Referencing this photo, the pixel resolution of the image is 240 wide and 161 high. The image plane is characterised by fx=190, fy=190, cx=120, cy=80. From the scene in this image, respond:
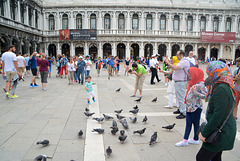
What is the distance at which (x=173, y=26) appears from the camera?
37.9 meters

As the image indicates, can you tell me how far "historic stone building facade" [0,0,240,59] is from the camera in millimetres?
36656

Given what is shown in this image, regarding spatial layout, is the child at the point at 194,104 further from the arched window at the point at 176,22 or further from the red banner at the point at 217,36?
the red banner at the point at 217,36

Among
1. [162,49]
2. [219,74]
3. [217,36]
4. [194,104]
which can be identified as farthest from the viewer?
[162,49]

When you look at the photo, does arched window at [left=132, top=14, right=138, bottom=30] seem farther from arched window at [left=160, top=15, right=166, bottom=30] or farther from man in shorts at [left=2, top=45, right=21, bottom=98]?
man in shorts at [left=2, top=45, right=21, bottom=98]

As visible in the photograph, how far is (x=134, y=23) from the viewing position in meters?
37.3

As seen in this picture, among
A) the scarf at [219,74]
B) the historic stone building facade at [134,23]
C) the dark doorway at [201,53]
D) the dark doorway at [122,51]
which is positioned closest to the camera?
the scarf at [219,74]

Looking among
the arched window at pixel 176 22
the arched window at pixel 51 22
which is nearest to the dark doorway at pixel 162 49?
the arched window at pixel 176 22

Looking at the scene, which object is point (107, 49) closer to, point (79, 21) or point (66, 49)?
point (79, 21)

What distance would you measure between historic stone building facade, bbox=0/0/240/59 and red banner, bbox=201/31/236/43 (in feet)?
4.28

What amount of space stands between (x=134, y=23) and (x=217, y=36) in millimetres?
16552

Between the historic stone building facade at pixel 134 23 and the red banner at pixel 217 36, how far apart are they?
1.31 meters

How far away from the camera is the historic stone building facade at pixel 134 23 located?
36.7m

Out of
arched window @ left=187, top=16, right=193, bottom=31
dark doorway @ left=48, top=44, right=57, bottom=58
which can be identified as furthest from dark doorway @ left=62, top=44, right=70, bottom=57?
arched window @ left=187, top=16, right=193, bottom=31

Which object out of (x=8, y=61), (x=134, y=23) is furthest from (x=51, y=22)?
(x=8, y=61)
